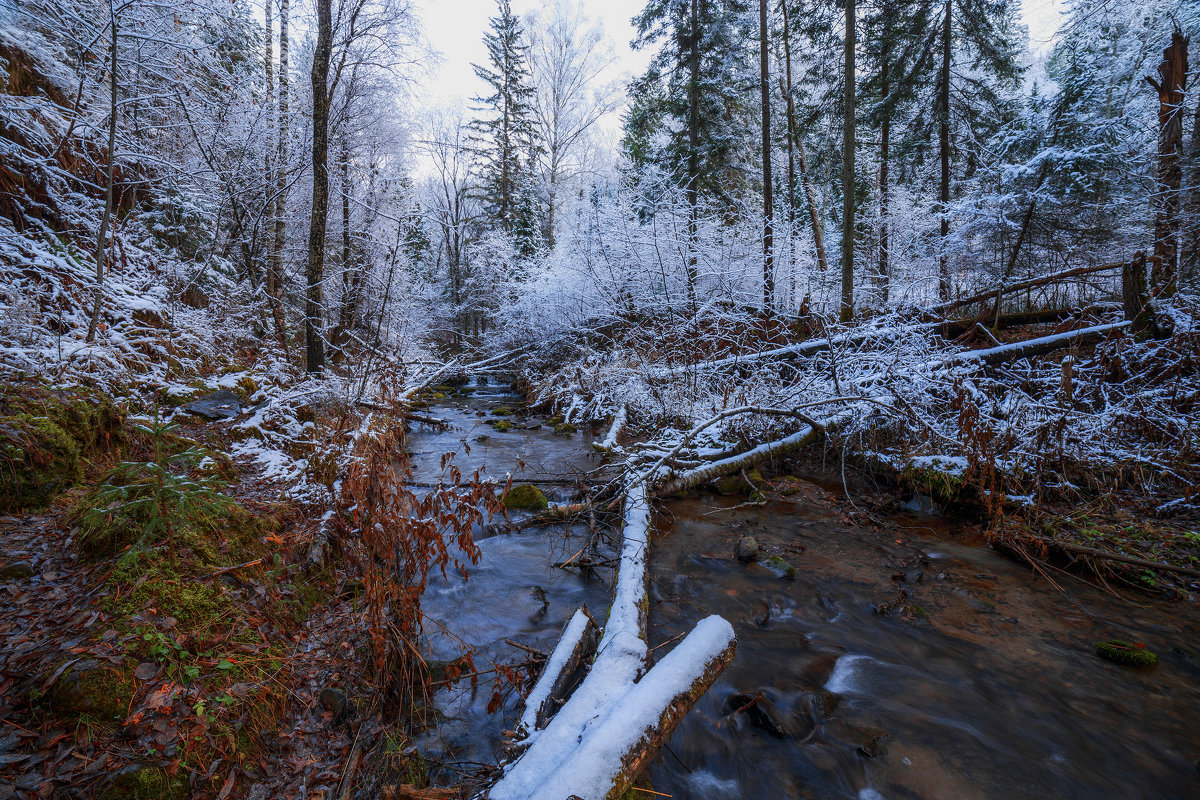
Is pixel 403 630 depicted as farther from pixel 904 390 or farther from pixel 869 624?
pixel 904 390

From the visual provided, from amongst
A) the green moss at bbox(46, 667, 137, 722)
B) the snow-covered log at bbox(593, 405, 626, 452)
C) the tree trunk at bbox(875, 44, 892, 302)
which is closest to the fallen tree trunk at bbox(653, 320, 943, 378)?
the snow-covered log at bbox(593, 405, 626, 452)

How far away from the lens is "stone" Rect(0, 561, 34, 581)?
2312 mm

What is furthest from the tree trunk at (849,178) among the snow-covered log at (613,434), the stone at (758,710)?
the stone at (758,710)

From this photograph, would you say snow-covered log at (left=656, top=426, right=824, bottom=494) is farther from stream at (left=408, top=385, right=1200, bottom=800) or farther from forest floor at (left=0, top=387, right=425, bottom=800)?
forest floor at (left=0, top=387, right=425, bottom=800)

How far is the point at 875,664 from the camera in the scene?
333 centimetres

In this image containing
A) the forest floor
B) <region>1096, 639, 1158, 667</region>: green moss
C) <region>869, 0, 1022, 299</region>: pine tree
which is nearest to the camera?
the forest floor

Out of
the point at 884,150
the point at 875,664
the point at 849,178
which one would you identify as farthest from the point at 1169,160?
the point at 875,664

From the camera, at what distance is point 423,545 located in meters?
3.09

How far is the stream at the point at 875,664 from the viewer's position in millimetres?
2541

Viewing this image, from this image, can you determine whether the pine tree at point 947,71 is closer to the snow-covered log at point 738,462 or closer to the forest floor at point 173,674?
the snow-covered log at point 738,462

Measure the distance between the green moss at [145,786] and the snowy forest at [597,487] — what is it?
0.01 metres

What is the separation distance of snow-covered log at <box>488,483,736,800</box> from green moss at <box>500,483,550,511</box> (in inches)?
108

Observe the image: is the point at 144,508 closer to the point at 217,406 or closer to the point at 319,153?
the point at 217,406

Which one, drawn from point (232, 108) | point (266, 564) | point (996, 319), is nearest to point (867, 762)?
point (266, 564)
